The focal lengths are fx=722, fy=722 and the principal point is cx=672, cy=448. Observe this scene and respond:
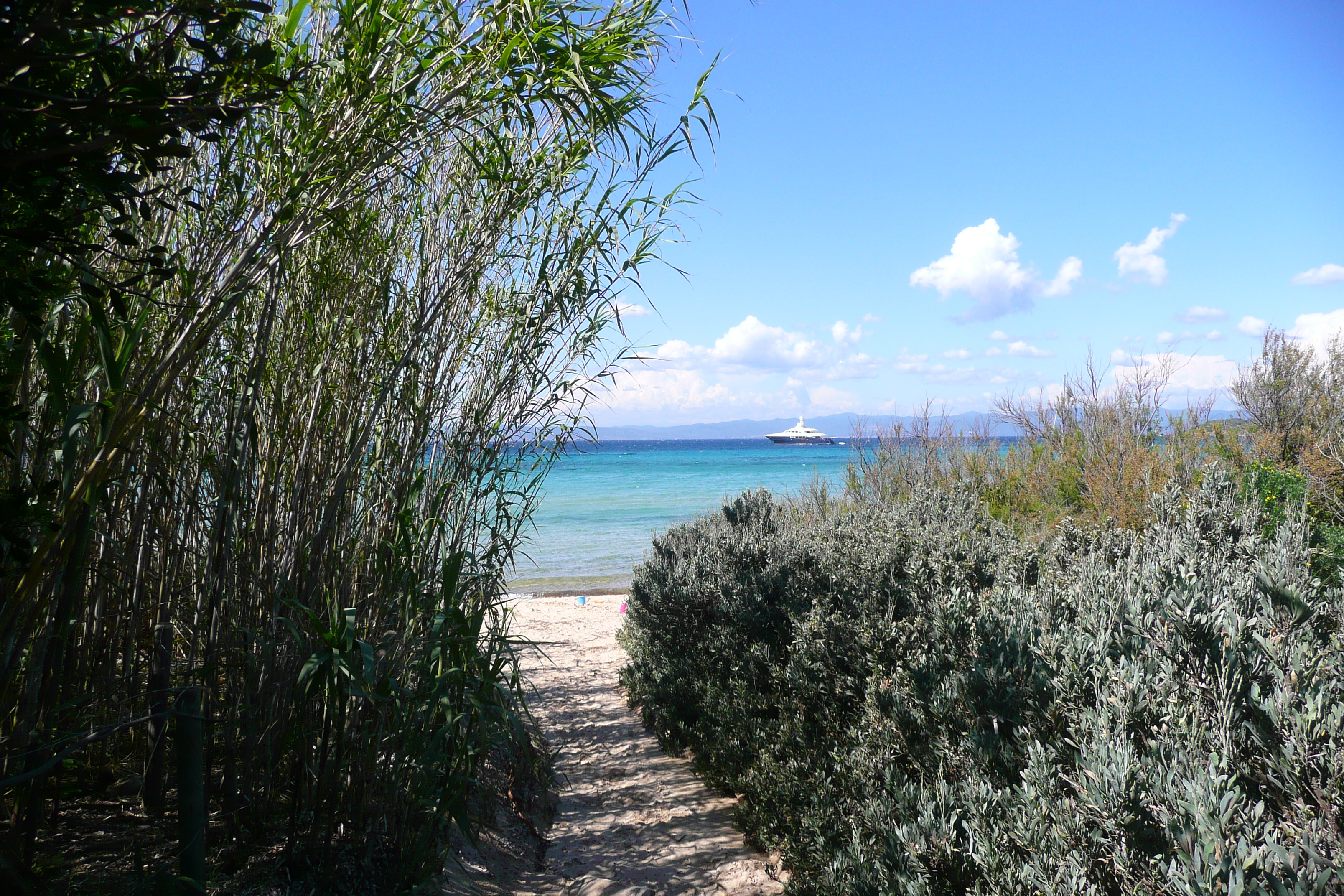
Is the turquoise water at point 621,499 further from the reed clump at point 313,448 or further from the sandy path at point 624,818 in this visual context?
the sandy path at point 624,818

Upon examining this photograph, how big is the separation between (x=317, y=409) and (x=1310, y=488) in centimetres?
1169

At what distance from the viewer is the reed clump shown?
62.8 inches

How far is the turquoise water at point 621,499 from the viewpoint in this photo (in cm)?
1264

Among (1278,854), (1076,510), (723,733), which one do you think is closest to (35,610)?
(1278,854)

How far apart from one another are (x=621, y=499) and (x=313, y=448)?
77.3 feet

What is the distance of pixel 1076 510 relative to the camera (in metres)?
9.72

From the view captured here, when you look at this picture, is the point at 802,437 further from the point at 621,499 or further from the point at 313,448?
the point at 313,448

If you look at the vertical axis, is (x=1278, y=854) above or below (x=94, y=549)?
below

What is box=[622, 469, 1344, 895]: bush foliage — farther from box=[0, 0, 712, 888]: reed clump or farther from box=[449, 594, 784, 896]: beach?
box=[0, 0, 712, 888]: reed clump

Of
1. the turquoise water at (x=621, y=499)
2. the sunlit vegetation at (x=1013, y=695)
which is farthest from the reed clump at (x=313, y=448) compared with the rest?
the sunlit vegetation at (x=1013, y=695)

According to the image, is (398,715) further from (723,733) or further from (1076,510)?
(1076,510)

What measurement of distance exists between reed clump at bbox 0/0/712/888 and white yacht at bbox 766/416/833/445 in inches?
2896

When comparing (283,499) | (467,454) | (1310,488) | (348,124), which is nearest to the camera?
(348,124)

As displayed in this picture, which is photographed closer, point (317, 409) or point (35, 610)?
point (35, 610)
